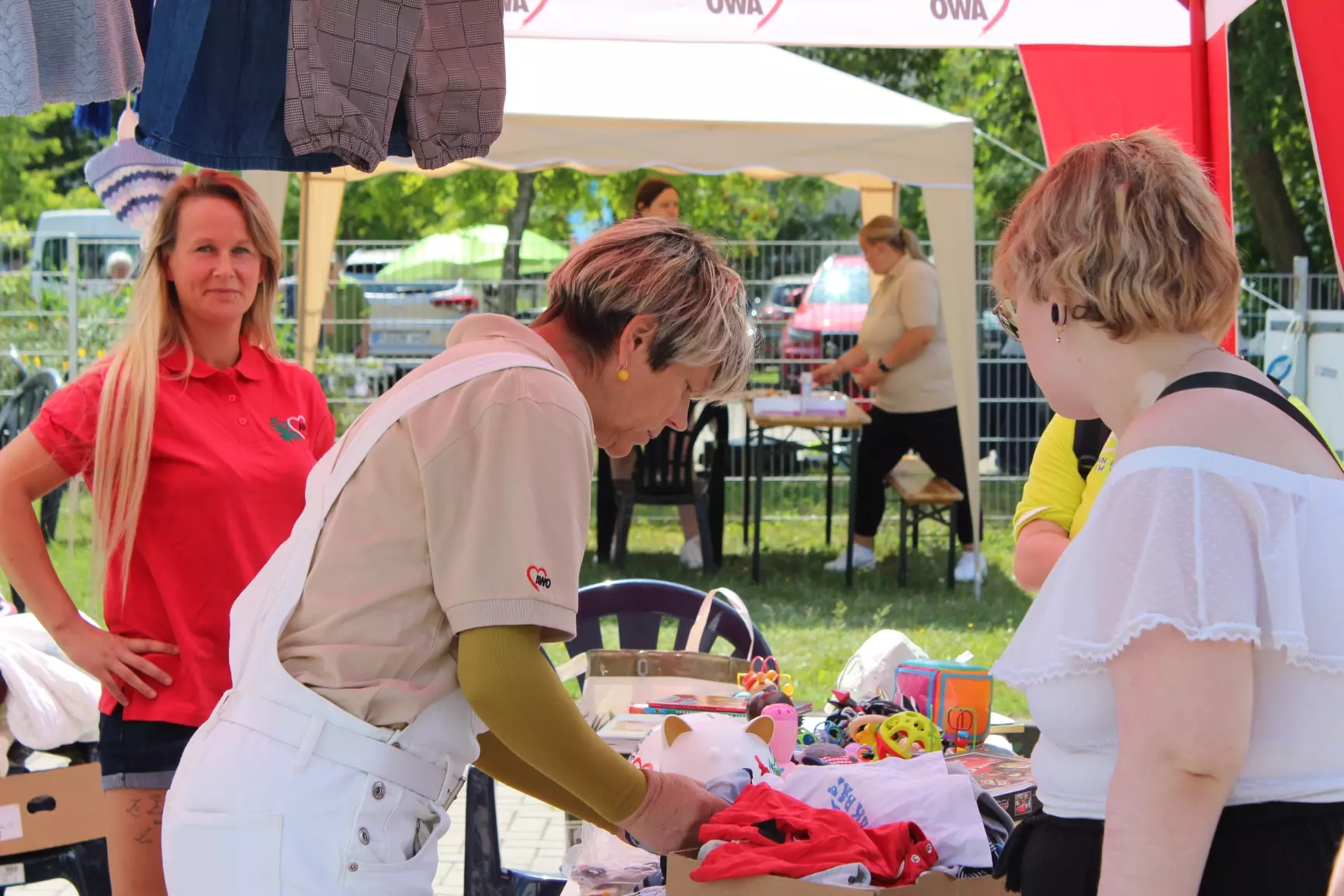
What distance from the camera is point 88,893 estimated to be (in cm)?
311

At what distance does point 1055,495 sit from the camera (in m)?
2.72

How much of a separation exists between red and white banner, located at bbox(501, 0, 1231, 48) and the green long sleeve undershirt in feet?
10.6

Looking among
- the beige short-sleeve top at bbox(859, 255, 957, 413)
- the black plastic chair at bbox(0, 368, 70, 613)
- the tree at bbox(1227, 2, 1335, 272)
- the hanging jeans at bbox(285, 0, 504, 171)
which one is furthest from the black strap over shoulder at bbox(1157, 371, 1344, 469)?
the tree at bbox(1227, 2, 1335, 272)

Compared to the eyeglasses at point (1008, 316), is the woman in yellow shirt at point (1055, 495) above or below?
below

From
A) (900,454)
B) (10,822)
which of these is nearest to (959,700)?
(10,822)

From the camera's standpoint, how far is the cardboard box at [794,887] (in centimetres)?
161

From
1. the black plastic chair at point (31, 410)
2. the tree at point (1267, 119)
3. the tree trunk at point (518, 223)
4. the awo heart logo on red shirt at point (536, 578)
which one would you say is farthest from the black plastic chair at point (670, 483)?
the tree at point (1267, 119)

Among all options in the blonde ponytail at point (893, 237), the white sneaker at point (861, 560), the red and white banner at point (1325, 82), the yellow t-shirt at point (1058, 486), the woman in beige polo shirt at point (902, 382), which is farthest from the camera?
the white sneaker at point (861, 560)

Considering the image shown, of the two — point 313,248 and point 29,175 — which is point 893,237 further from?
point 29,175

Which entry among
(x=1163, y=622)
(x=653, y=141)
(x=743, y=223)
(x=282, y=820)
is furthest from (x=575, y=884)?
(x=743, y=223)

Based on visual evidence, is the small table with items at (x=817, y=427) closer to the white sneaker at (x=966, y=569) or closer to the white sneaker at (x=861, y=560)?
the white sneaker at (x=861, y=560)

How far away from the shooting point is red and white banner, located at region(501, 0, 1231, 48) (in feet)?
14.2

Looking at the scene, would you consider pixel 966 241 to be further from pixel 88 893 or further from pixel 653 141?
pixel 88 893

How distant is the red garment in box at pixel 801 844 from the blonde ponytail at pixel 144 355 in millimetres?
1309
